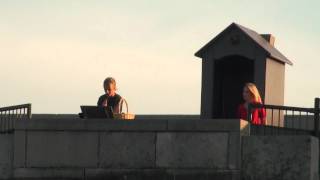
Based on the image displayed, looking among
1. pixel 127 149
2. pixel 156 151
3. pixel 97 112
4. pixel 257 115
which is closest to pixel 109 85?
pixel 97 112

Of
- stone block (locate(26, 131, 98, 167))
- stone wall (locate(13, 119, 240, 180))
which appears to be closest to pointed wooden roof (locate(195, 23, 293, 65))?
stone wall (locate(13, 119, 240, 180))

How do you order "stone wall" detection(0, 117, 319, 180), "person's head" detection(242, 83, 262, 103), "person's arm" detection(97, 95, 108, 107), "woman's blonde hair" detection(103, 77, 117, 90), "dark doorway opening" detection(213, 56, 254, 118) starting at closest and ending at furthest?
"stone wall" detection(0, 117, 319, 180) → "person's head" detection(242, 83, 262, 103) → "woman's blonde hair" detection(103, 77, 117, 90) → "person's arm" detection(97, 95, 108, 107) → "dark doorway opening" detection(213, 56, 254, 118)

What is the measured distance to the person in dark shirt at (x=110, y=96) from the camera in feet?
50.0

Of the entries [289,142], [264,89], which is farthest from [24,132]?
[264,89]

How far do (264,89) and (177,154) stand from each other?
5659 mm

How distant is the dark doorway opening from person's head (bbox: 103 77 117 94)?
17.8 ft

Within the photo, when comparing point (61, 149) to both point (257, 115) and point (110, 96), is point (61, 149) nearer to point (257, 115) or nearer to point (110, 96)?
point (110, 96)

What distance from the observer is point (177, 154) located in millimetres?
14055

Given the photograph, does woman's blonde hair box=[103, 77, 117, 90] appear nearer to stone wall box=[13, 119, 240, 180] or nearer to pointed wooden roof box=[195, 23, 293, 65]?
stone wall box=[13, 119, 240, 180]

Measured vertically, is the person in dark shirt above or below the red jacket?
above

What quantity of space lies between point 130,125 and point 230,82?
6.99m

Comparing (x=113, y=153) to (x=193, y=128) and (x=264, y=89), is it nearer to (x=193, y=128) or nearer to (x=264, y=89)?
(x=193, y=128)

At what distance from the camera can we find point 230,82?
20.8 metres

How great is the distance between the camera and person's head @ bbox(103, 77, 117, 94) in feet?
50.0
